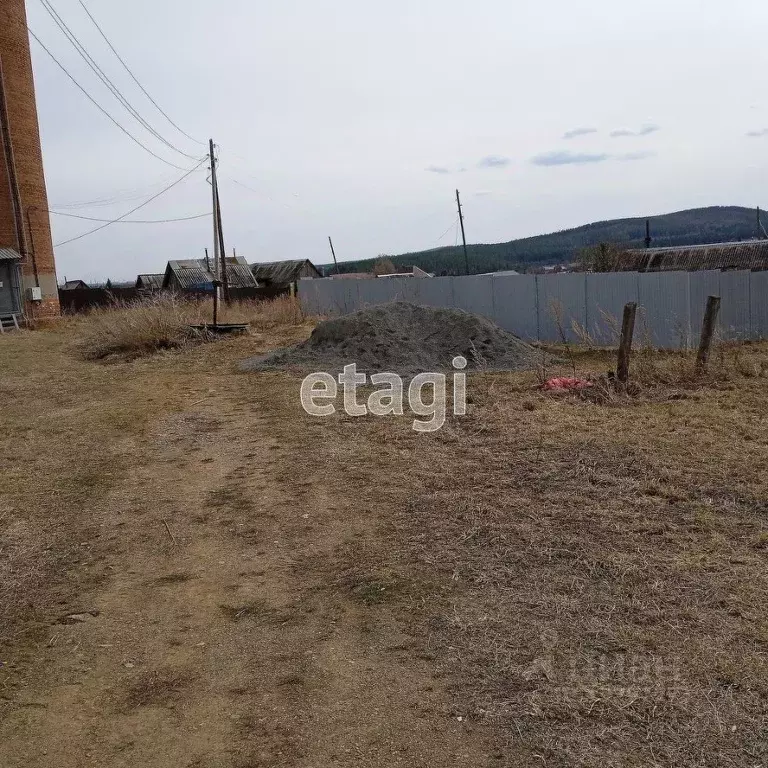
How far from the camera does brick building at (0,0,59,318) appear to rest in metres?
25.5

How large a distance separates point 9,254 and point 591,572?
83.8 feet

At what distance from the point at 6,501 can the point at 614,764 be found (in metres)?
5.08

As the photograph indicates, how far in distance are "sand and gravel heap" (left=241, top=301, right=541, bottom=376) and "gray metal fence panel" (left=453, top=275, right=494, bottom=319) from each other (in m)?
3.18

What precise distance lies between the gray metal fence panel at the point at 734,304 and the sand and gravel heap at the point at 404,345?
160 inches

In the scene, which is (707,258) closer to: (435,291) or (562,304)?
(435,291)

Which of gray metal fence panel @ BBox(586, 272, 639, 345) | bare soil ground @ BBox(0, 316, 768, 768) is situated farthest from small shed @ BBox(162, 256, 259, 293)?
bare soil ground @ BBox(0, 316, 768, 768)

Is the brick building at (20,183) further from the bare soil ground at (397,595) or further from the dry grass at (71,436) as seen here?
the bare soil ground at (397,595)

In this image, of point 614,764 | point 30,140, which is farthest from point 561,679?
point 30,140

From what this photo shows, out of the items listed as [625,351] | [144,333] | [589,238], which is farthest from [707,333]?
[589,238]

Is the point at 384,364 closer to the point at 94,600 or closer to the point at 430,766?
the point at 94,600

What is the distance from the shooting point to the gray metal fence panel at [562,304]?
51.1 ft

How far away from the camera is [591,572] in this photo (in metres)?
4.14

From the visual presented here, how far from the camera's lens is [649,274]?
14.6m

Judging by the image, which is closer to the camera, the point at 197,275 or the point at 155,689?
the point at 155,689
